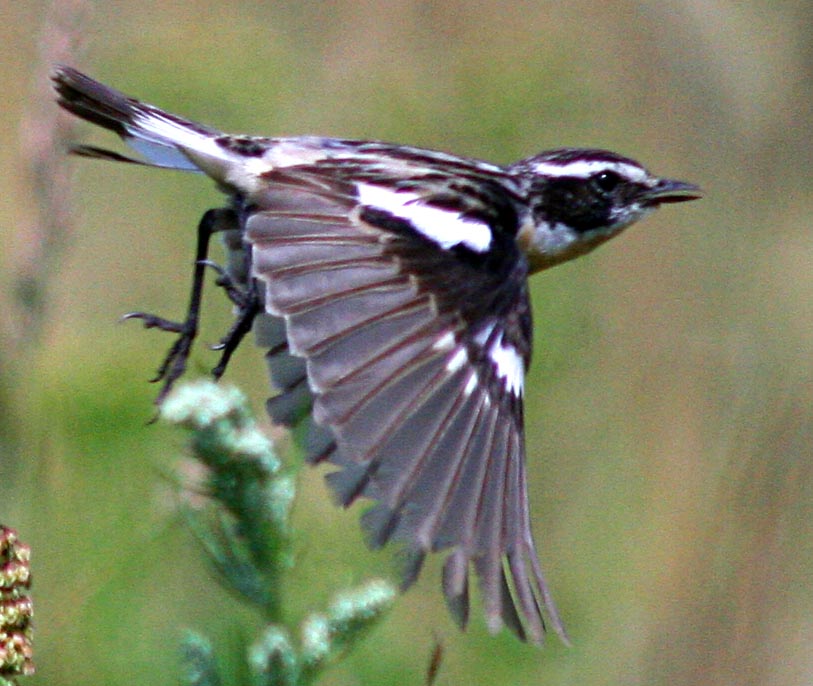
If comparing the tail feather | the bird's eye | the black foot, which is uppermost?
the bird's eye

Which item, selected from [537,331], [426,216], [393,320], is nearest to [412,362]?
[393,320]

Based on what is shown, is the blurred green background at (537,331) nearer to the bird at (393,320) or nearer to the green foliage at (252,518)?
the green foliage at (252,518)

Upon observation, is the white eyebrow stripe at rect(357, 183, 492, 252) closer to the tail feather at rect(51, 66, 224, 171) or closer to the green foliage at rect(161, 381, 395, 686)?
the tail feather at rect(51, 66, 224, 171)

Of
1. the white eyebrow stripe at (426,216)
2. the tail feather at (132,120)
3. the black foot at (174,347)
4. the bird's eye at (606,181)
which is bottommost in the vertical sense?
the black foot at (174,347)

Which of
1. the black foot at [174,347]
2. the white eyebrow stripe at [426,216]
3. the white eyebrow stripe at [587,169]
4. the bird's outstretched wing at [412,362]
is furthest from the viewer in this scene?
the white eyebrow stripe at [587,169]

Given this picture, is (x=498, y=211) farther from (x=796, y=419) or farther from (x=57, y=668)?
(x=57, y=668)

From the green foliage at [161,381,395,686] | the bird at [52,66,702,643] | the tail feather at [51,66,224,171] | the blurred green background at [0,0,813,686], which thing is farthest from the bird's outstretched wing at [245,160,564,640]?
the green foliage at [161,381,395,686]

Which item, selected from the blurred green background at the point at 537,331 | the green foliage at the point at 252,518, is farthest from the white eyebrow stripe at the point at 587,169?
the green foliage at the point at 252,518
